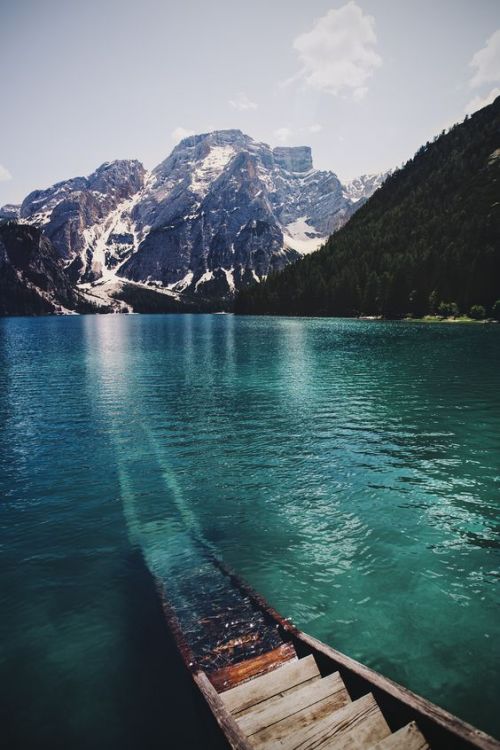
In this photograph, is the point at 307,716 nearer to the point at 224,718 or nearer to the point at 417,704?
the point at 224,718

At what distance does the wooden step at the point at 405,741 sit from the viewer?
672cm

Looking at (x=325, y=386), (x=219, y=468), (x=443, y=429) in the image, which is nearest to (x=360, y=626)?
(x=219, y=468)

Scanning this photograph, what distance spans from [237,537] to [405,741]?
1087cm

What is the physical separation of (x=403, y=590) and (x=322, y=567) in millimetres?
2882

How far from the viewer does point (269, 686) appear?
850 centimetres

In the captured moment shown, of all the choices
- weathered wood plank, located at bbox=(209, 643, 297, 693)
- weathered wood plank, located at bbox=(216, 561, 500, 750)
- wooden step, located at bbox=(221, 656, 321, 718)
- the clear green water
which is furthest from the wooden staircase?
the clear green water

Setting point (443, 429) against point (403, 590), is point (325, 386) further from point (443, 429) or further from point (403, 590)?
point (403, 590)

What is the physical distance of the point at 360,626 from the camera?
1227cm

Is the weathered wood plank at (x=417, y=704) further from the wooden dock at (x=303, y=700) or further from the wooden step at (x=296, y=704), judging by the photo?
the wooden step at (x=296, y=704)

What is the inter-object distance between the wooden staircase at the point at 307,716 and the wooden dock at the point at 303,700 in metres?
0.01

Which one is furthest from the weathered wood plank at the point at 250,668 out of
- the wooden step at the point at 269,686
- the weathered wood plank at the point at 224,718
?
the weathered wood plank at the point at 224,718

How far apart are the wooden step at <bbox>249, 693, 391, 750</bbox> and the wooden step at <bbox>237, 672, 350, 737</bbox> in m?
0.09

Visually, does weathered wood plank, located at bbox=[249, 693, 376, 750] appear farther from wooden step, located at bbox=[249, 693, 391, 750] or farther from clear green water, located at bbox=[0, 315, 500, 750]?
clear green water, located at bbox=[0, 315, 500, 750]

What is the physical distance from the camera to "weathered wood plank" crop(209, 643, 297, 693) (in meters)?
9.32
